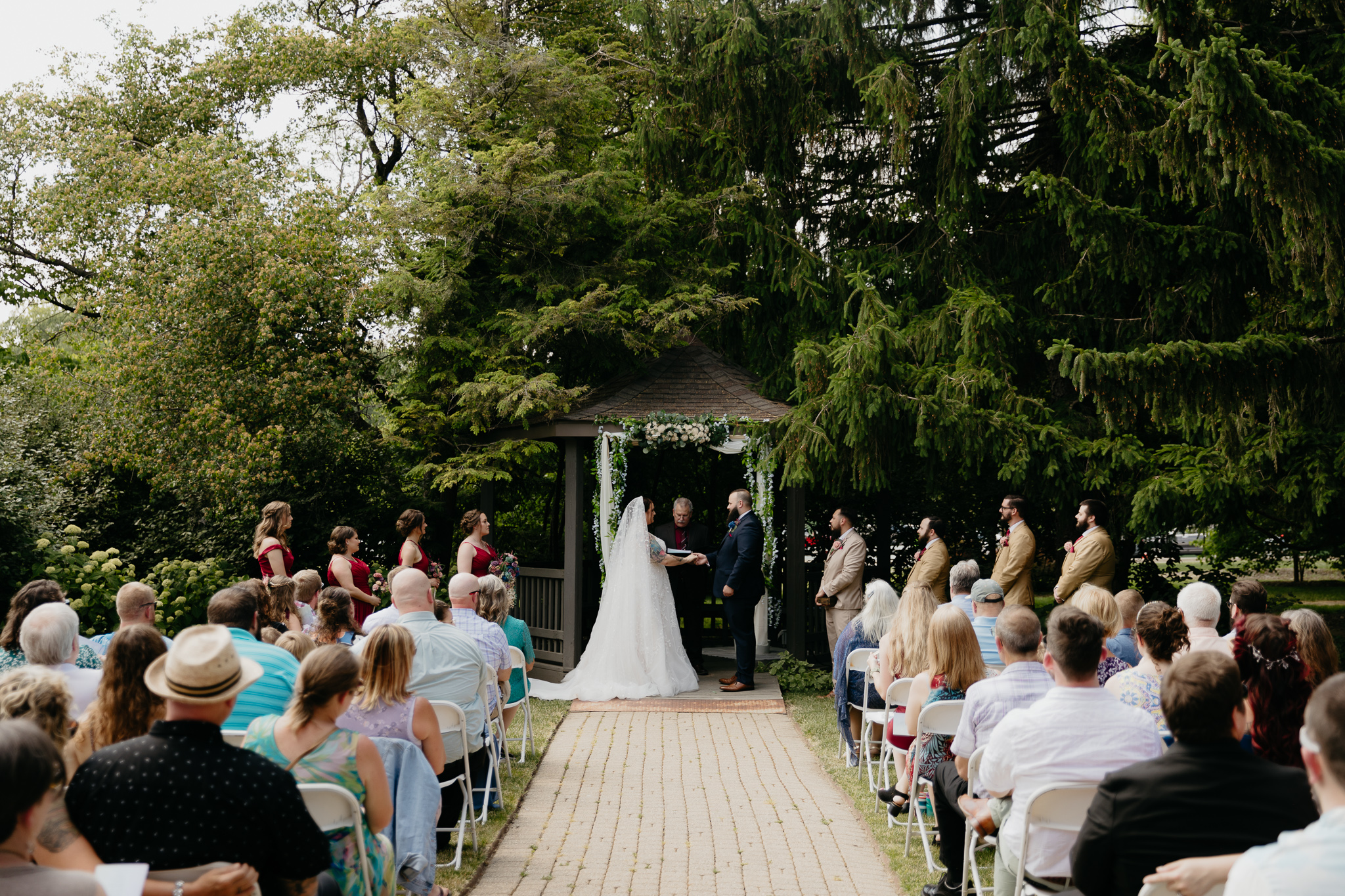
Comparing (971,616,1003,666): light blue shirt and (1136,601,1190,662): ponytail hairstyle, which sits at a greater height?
(1136,601,1190,662): ponytail hairstyle

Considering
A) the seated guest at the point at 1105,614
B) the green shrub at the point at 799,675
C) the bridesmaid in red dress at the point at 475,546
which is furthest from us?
the green shrub at the point at 799,675

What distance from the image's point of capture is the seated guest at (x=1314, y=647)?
4336 mm

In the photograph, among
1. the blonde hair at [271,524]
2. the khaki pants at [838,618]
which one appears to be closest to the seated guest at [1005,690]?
the blonde hair at [271,524]

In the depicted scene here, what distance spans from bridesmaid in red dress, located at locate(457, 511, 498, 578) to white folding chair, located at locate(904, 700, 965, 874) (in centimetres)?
509

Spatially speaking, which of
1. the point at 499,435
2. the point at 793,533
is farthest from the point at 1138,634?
the point at 499,435

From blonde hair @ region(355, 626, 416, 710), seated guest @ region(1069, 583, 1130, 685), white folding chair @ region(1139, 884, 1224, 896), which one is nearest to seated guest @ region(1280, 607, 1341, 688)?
seated guest @ region(1069, 583, 1130, 685)

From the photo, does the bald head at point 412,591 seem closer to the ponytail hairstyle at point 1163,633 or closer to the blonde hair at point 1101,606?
the ponytail hairstyle at point 1163,633

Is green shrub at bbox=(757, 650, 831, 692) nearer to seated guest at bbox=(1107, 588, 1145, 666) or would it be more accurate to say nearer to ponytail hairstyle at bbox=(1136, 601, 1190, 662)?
seated guest at bbox=(1107, 588, 1145, 666)

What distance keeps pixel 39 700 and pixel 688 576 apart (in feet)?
32.3

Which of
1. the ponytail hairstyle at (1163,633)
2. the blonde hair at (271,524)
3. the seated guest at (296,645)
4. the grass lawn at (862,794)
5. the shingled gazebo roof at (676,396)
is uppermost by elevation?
the shingled gazebo roof at (676,396)

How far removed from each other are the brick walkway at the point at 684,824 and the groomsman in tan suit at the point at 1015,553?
259cm

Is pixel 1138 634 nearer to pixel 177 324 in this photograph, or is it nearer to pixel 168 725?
pixel 168 725

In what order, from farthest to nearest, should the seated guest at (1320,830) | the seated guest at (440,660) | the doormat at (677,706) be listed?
the doormat at (677,706), the seated guest at (440,660), the seated guest at (1320,830)

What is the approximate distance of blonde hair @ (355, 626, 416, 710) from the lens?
15.6 ft
